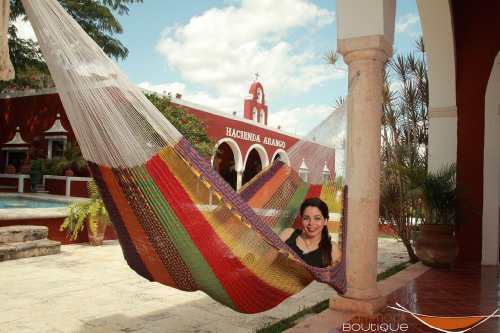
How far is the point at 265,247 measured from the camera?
5.59 feet

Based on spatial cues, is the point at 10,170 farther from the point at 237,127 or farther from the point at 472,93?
the point at 472,93

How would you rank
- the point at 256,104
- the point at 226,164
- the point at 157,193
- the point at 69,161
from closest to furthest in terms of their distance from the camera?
the point at 157,193 < the point at 69,161 < the point at 226,164 < the point at 256,104

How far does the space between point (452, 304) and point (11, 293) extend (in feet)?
9.33

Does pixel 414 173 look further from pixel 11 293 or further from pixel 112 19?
pixel 112 19

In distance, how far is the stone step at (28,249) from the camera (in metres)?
3.81

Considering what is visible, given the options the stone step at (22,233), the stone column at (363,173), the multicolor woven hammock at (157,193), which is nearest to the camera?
the multicolor woven hammock at (157,193)

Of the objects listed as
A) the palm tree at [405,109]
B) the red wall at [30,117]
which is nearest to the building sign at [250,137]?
the red wall at [30,117]

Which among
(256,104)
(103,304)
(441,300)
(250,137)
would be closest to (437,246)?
(441,300)

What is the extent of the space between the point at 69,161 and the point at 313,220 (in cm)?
850

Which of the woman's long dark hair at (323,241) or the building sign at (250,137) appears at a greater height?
the building sign at (250,137)

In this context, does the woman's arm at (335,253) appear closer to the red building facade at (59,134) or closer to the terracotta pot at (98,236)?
the terracotta pot at (98,236)

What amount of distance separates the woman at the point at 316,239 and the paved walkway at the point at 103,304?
20.9 inches

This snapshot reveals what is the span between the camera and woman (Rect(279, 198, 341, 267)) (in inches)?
81.7

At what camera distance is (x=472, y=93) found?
480 cm
